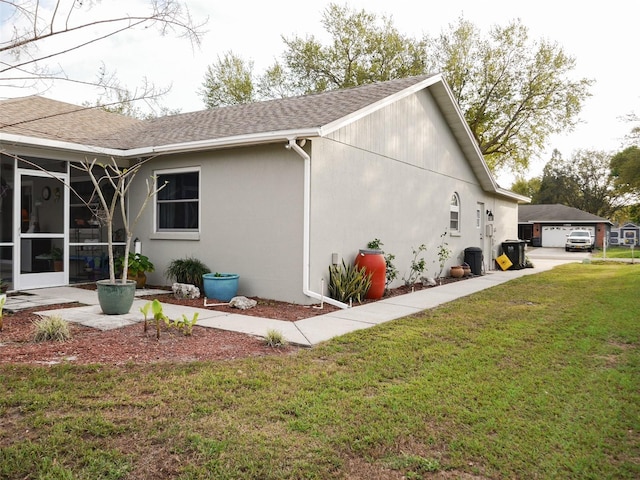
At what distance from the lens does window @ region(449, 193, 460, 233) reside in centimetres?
1465

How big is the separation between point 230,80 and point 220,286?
82.4 ft

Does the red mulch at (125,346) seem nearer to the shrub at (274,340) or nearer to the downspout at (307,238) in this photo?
the shrub at (274,340)

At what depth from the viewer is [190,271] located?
9.30 metres

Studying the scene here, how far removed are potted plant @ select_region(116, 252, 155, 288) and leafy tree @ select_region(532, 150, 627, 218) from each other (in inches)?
2219

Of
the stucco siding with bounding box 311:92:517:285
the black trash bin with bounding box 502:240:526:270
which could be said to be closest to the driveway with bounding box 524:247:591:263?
the black trash bin with bounding box 502:240:526:270

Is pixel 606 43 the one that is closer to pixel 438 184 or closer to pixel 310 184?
pixel 438 184

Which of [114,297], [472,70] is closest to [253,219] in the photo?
[114,297]

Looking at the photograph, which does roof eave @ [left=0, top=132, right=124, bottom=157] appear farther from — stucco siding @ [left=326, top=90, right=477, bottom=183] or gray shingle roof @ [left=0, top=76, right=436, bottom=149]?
stucco siding @ [left=326, top=90, right=477, bottom=183]

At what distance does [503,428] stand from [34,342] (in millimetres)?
4950

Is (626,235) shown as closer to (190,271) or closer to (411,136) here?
(411,136)

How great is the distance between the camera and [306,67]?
30281 mm

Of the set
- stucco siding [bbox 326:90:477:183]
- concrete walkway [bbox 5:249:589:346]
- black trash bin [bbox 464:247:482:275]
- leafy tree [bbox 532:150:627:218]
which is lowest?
concrete walkway [bbox 5:249:589:346]

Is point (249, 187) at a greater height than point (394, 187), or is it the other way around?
point (394, 187)

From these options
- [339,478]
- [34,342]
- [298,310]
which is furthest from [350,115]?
[339,478]
